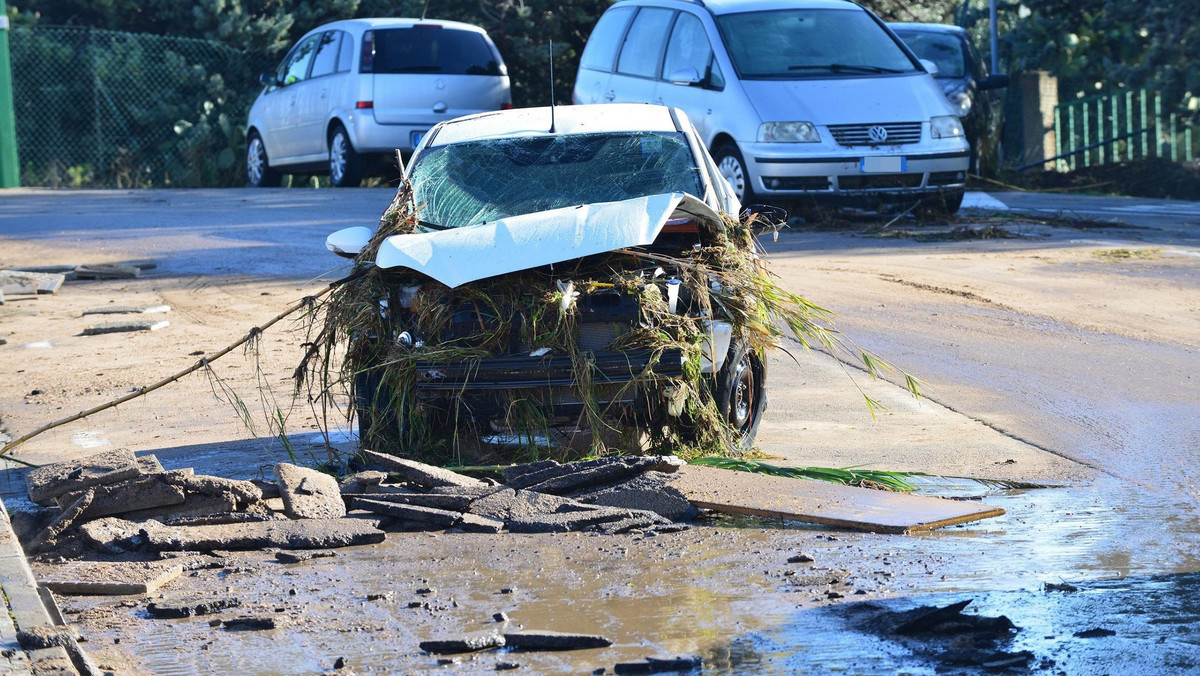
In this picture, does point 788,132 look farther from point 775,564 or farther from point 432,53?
point 775,564

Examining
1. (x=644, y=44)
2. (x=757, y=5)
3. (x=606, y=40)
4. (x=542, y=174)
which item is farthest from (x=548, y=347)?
(x=606, y=40)

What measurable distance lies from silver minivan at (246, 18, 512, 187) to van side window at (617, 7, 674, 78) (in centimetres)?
327

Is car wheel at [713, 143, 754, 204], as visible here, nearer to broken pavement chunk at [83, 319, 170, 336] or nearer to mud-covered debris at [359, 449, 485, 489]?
broken pavement chunk at [83, 319, 170, 336]

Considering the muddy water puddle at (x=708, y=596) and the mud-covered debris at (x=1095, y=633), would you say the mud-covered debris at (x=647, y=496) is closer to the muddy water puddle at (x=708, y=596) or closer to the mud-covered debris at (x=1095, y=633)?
the muddy water puddle at (x=708, y=596)

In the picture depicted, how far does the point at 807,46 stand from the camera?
13781mm

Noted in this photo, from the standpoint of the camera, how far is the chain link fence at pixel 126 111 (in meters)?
24.0

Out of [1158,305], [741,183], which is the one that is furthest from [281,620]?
[741,183]

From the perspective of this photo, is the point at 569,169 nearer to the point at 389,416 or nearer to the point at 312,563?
the point at 389,416

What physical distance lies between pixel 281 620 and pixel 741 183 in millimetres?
9379

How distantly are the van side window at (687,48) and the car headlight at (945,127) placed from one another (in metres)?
2.22

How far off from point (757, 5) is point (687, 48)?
85 centimetres

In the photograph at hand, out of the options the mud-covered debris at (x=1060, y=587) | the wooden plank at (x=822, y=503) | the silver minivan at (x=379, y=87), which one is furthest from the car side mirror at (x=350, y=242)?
the silver minivan at (x=379, y=87)

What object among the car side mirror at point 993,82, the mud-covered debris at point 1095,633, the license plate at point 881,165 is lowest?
the mud-covered debris at point 1095,633

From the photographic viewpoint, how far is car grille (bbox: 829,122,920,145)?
13.1 m
